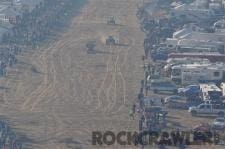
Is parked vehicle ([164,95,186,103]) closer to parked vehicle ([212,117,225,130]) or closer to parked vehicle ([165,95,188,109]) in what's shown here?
parked vehicle ([165,95,188,109])

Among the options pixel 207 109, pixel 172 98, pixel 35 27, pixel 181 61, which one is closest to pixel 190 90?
pixel 172 98

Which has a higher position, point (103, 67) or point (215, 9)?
point (215, 9)

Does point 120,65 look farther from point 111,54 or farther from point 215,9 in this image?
point 215,9

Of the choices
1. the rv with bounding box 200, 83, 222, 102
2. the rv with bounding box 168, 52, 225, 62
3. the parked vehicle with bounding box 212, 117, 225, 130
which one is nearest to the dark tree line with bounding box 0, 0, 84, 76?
the rv with bounding box 168, 52, 225, 62

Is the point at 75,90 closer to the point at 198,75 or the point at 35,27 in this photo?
the point at 198,75

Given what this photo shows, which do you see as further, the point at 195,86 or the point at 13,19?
the point at 13,19

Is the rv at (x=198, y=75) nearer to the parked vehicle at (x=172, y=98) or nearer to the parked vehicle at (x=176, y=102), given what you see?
the parked vehicle at (x=172, y=98)

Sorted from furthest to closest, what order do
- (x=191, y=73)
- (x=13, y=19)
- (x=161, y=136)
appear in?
1. (x=13, y=19)
2. (x=191, y=73)
3. (x=161, y=136)

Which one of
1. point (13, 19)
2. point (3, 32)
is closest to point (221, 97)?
point (3, 32)
